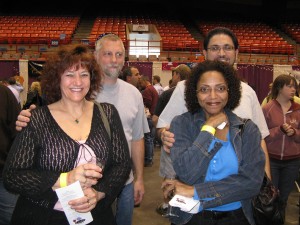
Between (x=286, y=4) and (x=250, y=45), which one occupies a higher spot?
(x=286, y=4)

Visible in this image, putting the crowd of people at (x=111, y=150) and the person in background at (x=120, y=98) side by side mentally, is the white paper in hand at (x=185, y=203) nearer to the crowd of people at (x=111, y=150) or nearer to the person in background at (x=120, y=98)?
the crowd of people at (x=111, y=150)

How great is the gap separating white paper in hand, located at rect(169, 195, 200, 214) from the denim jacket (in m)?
0.05

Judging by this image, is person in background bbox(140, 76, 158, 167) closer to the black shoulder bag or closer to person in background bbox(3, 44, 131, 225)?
person in background bbox(3, 44, 131, 225)

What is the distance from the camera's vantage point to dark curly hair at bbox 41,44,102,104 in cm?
193

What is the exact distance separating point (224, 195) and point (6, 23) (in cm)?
1858

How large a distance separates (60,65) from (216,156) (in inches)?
39.5

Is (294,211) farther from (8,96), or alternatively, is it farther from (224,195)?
(8,96)

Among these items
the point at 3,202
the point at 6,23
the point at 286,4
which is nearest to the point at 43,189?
the point at 3,202

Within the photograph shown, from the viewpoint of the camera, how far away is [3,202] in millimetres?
2773

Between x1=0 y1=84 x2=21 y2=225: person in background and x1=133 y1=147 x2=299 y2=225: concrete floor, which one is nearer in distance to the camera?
x1=0 y1=84 x2=21 y2=225: person in background

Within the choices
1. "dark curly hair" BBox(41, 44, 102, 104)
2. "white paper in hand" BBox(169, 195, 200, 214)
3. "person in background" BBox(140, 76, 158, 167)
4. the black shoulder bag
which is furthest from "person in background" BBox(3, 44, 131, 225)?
"person in background" BBox(140, 76, 158, 167)

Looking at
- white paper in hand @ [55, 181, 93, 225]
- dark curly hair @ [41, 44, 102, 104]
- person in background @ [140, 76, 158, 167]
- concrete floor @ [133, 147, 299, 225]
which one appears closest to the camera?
white paper in hand @ [55, 181, 93, 225]

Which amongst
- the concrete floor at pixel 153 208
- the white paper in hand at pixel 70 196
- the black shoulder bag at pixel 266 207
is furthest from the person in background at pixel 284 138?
the white paper in hand at pixel 70 196

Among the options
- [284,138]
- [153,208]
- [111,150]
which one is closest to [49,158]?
[111,150]
